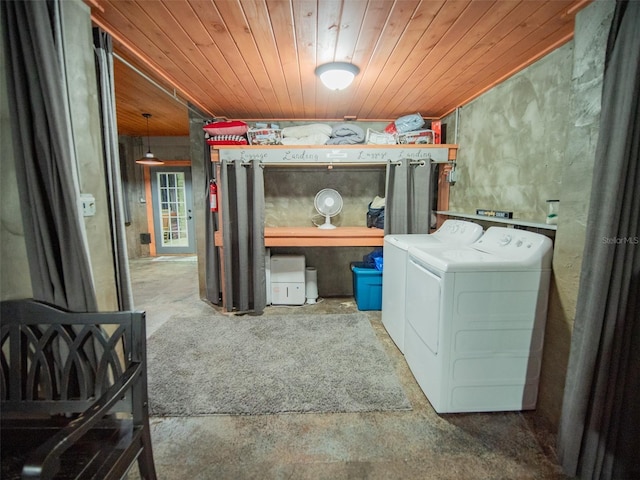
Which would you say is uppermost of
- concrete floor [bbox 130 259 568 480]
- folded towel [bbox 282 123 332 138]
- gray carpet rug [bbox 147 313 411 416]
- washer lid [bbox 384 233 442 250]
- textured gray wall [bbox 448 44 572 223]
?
folded towel [bbox 282 123 332 138]

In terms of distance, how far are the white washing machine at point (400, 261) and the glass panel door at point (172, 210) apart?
488 cm

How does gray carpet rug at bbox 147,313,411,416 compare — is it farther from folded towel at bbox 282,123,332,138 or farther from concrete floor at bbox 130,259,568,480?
folded towel at bbox 282,123,332,138

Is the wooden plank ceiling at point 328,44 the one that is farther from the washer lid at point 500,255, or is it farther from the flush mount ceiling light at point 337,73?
the washer lid at point 500,255

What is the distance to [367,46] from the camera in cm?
186

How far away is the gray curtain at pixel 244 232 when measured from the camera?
3111 mm

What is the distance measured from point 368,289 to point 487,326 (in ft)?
5.44

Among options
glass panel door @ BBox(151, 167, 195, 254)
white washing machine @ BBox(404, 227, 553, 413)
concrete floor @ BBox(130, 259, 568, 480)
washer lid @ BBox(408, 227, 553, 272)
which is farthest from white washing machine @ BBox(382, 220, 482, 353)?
glass panel door @ BBox(151, 167, 195, 254)

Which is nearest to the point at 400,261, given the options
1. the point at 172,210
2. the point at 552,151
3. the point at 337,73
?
the point at 552,151

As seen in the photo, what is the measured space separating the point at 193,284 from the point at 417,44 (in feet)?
13.0

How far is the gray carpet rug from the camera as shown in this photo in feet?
5.98

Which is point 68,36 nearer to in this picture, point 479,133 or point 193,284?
point 479,133

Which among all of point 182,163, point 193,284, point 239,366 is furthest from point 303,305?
point 182,163

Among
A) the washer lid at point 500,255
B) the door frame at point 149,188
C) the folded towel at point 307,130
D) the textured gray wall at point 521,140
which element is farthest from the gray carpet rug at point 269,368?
the door frame at point 149,188

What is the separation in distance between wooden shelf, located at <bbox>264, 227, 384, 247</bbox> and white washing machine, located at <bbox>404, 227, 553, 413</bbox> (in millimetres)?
1411
